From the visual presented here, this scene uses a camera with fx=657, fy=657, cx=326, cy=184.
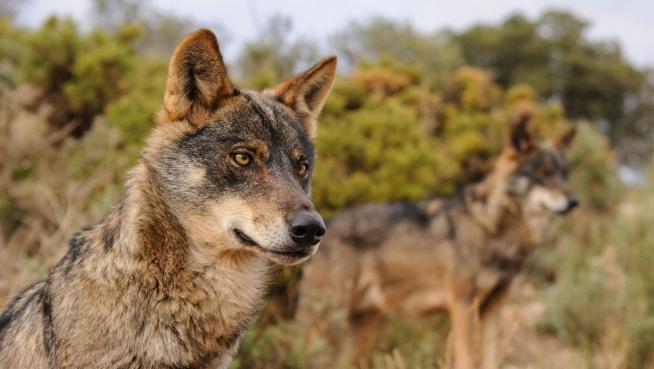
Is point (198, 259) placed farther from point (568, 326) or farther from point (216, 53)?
point (568, 326)

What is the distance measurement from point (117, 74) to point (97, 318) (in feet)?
24.9

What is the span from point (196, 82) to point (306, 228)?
868 millimetres

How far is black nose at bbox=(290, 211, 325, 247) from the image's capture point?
8.34ft

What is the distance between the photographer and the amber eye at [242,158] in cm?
279

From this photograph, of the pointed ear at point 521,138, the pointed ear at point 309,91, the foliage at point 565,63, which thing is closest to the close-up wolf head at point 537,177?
the pointed ear at point 521,138

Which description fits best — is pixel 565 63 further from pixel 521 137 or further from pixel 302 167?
pixel 302 167

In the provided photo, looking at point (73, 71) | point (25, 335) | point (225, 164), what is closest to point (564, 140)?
point (225, 164)

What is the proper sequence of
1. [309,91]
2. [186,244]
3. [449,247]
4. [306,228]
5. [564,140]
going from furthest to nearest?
[564,140], [449,247], [309,91], [186,244], [306,228]

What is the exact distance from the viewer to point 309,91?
139 inches

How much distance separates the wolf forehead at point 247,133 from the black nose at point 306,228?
429 mm

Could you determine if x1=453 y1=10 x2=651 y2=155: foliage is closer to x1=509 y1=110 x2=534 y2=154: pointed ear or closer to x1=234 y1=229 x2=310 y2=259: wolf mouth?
x1=509 y1=110 x2=534 y2=154: pointed ear

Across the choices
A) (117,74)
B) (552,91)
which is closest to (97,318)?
(117,74)

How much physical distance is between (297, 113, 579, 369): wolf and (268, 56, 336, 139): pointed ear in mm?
2690

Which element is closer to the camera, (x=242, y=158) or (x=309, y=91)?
(x=242, y=158)
